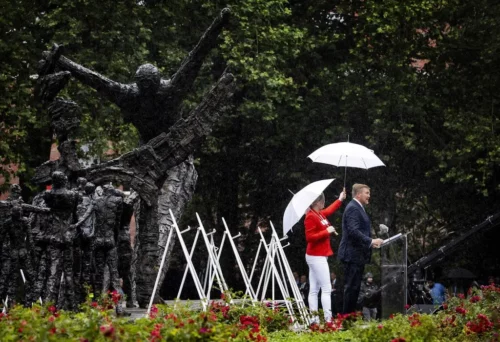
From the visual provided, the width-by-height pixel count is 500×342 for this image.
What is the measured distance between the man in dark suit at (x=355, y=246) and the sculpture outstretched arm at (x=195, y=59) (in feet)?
10.3

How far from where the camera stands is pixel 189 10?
28.2 metres

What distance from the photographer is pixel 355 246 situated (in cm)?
1409

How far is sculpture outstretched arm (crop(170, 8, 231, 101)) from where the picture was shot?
15.5m

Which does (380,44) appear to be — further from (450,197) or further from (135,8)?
(135,8)

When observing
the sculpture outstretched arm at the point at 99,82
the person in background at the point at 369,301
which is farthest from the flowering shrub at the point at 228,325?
the person in background at the point at 369,301

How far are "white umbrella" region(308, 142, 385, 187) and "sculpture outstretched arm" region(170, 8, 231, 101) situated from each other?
2171mm

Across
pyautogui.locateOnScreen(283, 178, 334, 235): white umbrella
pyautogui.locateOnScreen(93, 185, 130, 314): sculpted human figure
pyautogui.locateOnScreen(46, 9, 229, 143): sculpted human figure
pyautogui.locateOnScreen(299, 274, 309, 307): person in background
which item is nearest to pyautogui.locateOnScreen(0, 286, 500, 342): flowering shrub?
pyautogui.locateOnScreen(283, 178, 334, 235): white umbrella

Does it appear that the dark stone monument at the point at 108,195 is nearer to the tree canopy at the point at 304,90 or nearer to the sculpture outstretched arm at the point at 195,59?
the sculpture outstretched arm at the point at 195,59

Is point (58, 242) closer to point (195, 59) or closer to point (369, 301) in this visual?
point (195, 59)

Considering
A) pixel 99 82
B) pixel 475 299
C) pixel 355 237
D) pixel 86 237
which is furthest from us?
pixel 99 82

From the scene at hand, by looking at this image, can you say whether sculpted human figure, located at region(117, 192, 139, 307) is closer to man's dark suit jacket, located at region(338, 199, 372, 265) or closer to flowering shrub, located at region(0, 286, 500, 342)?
flowering shrub, located at region(0, 286, 500, 342)

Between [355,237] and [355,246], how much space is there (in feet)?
0.44

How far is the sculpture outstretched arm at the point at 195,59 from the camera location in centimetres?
1548

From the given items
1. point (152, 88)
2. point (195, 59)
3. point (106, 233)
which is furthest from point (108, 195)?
point (195, 59)
